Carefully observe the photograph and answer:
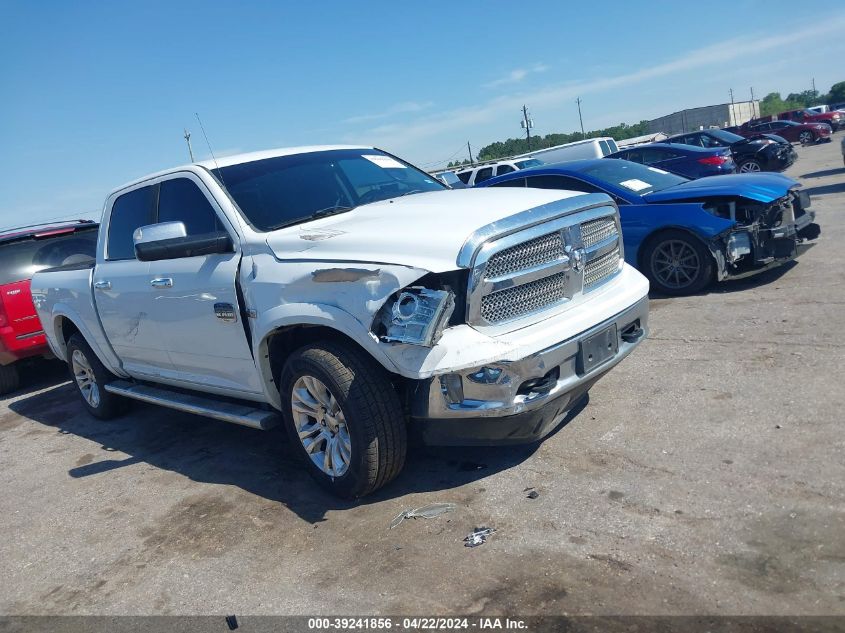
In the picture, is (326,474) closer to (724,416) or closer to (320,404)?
(320,404)

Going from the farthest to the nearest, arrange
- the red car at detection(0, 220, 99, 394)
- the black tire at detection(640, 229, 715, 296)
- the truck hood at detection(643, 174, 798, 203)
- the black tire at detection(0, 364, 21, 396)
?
the black tire at detection(0, 364, 21, 396) < the red car at detection(0, 220, 99, 394) < the black tire at detection(640, 229, 715, 296) < the truck hood at detection(643, 174, 798, 203)

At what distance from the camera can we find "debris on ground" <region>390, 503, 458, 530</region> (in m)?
3.79

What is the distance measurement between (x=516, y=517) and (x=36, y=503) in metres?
3.52

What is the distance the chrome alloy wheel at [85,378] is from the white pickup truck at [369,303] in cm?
160

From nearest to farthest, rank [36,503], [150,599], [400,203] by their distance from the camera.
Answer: [150,599] < [400,203] < [36,503]

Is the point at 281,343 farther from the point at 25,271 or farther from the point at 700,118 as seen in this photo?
the point at 700,118

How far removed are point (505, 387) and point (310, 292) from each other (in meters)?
1.18

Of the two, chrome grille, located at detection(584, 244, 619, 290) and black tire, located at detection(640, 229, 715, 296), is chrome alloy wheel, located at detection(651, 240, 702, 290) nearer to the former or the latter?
black tire, located at detection(640, 229, 715, 296)

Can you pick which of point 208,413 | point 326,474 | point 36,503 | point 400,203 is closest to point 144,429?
point 36,503

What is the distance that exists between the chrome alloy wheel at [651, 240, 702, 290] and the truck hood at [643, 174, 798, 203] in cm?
50

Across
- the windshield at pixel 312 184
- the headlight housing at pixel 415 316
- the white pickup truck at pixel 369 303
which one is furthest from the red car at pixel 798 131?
the headlight housing at pixel 415 316

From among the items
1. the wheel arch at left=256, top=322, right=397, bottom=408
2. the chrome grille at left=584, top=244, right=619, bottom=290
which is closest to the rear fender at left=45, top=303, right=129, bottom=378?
the wheel arch at left=256, top=322, right=397, bottom=408

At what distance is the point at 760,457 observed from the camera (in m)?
3.73

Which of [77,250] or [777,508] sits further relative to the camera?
[77,250]
